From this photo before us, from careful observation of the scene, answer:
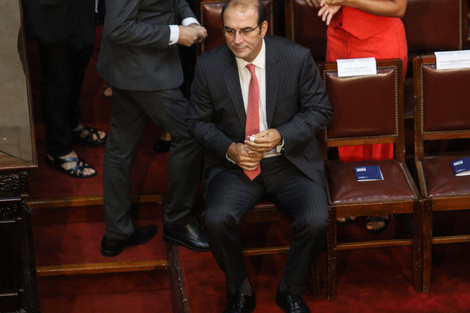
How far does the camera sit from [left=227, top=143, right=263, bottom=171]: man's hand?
2768 mm

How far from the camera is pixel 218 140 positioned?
284 cm

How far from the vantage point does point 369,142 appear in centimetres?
310

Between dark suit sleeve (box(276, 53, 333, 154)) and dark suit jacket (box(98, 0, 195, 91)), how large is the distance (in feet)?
1.82

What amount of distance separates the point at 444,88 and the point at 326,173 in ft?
2.11

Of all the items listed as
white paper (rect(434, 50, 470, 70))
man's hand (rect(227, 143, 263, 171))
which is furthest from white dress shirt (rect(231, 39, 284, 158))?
white paper (rect(434, 50, 470, 70))

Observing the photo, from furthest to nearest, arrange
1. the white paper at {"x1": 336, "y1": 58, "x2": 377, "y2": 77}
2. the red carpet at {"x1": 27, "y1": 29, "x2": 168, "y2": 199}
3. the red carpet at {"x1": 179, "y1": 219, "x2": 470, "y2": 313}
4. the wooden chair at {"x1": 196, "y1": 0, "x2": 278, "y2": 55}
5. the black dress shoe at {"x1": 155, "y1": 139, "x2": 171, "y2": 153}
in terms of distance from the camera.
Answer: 1. the black dress shoe at {"x1": 155, "y1": 139, "x2": 171, "y2": 153}
2. the red carpet at {"x1": 27, "y1": 29, "x2": 168, "y2": 199}
3. the wooden chair at {"x1": 196, "y1": 0, "x2": 278, "y2": 55}
4. the white paper at {"x1": 336, "y1": 58, "x2": 377, "y2": 77}
5. the red carpet at {"x1": 179, "y1": 219, "x2": 470, "y2": 313}

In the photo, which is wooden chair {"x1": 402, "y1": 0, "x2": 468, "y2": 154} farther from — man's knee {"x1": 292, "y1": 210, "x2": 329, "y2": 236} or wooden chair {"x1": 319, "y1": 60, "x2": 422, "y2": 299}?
man's knee {"x1": 292, "y1": 210, "x2": 329, "y2": 236}

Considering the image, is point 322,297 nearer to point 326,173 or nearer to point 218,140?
point 326,173

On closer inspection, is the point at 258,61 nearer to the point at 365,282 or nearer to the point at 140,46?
the point at 140,46

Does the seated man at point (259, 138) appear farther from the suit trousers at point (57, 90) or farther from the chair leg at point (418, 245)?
the suit trousers at point (57, 90)

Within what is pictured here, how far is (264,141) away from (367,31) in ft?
2.68

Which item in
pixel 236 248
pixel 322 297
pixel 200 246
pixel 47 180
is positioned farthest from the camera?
pixel 47 180

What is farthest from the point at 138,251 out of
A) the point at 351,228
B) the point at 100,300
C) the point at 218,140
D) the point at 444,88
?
the point at 444,88

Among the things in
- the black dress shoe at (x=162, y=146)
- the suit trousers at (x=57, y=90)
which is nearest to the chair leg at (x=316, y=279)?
the black dress shoe at (x=162, y=146)
